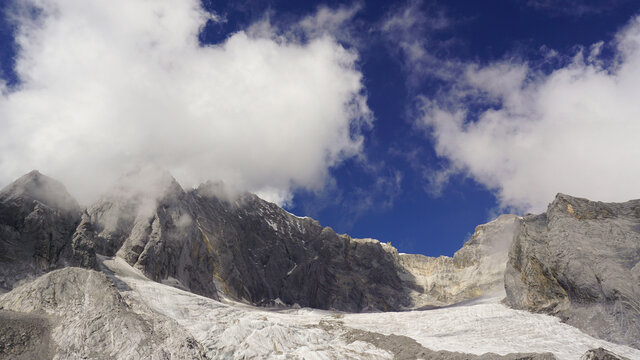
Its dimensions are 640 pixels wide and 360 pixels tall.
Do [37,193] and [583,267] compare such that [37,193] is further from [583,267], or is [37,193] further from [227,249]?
[583,267]

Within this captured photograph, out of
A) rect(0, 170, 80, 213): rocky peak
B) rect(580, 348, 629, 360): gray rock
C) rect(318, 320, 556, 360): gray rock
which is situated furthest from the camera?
rect(0, 170, 80, 213): rocky peak

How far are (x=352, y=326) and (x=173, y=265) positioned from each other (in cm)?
4115

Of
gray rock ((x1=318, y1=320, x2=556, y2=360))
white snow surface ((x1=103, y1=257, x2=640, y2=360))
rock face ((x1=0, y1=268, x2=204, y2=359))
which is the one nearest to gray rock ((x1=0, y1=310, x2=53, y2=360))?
rock face ((x1=0, y1=268, x2=204, y2=359))

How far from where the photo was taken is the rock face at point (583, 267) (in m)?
48.7

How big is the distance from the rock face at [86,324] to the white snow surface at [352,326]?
→ 12.2 ft

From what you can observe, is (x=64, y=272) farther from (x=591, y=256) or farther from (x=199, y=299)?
(x=591, y=256)

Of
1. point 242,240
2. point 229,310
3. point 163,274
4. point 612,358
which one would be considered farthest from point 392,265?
point 612,358

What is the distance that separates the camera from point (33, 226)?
190 ft

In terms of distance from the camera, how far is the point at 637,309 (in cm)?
4694

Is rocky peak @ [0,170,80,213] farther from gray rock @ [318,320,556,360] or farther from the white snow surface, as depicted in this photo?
gray rock @ [318,320,556,360]

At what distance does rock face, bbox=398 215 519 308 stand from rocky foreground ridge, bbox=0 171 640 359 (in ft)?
183

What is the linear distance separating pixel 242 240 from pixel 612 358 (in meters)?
106

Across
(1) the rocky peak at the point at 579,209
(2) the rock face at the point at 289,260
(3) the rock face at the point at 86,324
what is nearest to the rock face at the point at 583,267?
(1) the rocky peak at the point at 579,209

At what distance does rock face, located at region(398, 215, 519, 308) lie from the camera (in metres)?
153
